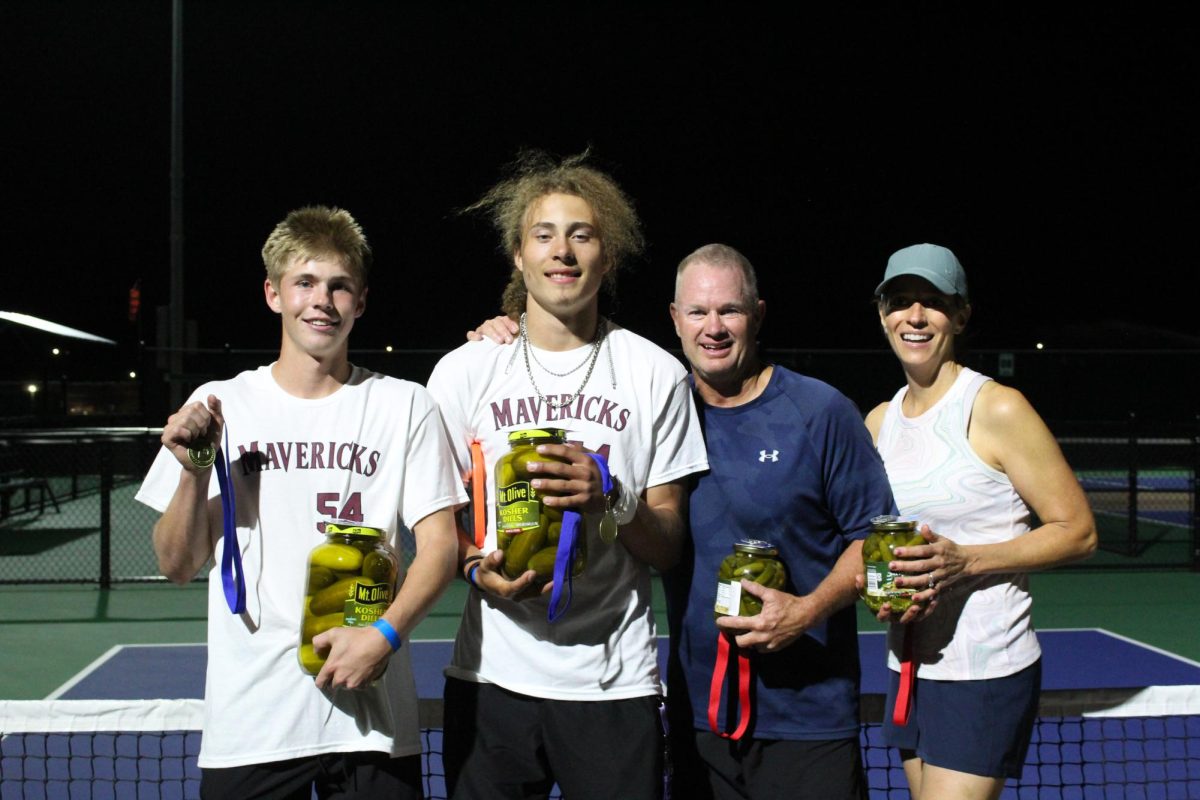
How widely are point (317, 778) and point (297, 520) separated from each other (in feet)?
1.92

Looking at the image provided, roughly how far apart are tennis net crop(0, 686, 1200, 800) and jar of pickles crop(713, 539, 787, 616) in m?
0.94

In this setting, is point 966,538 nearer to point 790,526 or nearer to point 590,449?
point 790,526

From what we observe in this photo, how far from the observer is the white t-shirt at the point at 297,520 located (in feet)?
7.90

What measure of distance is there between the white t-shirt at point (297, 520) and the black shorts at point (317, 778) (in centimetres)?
4

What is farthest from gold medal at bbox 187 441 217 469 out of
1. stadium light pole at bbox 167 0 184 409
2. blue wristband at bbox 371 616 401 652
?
stadium light pole at bbox 167 0 184 409

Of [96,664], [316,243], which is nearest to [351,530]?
[316,243]

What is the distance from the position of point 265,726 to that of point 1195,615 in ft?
26.1

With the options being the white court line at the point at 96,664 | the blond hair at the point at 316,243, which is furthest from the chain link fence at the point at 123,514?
the blond hair at the point at 316,243

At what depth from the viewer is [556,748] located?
2.51 m

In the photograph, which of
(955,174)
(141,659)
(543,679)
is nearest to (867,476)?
(543,679)

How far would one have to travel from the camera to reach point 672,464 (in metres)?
2.63

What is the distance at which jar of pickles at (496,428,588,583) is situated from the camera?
7.20 feet

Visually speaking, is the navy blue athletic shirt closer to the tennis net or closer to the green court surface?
the tennis net

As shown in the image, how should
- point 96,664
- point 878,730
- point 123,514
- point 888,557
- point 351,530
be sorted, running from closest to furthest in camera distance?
point 351,530
point 888,557
point 878,730
point 96,664
point 123,514
